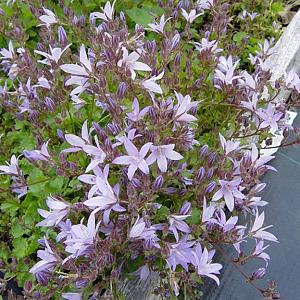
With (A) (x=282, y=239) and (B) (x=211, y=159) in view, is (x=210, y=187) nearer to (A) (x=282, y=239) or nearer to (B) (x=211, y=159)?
(B) (x=211, y=159)

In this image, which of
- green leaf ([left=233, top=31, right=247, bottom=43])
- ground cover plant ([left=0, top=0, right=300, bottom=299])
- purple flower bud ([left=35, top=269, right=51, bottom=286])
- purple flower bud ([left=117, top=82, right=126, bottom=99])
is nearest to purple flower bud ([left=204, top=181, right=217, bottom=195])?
ground cover plant ([left=0, top=0, right=300, bottom=299])

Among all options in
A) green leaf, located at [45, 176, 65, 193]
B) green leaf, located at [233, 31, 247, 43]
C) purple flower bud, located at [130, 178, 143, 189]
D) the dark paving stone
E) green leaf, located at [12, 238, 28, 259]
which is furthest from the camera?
green leaf, located at [233, 31, 247, 43]

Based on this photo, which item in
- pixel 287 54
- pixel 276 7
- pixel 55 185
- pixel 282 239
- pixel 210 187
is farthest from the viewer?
pixel 276 7

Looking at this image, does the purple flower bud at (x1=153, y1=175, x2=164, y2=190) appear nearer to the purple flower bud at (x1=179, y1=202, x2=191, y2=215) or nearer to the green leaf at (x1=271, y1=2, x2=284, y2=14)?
the purple flower bud at (x1=179, y1=202, x2=191, y2=215)

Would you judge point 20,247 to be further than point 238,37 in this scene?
No

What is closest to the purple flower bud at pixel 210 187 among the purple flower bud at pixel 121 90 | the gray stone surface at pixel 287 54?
the purple flower bud at pixel 121 90

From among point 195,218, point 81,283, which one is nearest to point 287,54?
point 195,218

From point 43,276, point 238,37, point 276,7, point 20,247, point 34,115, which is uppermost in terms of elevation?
point 276,7

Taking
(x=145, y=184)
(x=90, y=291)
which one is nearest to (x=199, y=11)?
(x=145, y=184)
